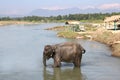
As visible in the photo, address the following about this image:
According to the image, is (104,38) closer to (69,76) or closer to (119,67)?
(119,67)

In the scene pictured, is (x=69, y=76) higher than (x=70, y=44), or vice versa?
(x=70, y=44)

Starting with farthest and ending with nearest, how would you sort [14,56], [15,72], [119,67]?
1. [14,56]
2. [119,67]
3. [15,72]

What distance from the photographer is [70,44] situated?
20.3 meters

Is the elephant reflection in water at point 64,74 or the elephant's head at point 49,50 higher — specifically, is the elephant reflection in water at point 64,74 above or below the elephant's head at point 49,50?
below

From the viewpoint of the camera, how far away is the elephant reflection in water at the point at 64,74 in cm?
1836

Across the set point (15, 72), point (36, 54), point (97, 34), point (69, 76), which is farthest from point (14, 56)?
point (97, 34)

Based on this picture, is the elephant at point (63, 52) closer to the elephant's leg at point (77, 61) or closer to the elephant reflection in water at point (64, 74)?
the elephant's leg at point (77, 61)

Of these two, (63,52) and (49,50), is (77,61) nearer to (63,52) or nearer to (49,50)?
(63,52)

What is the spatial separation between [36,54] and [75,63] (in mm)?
7891

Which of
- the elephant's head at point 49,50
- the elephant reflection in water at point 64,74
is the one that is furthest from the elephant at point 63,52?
the elephant reflection in water at point 64,74

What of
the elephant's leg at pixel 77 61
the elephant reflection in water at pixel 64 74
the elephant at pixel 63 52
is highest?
the elephant at pixel 63 52

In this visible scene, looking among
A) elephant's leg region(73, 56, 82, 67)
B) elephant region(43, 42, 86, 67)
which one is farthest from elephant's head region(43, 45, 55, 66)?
elephant's leg region(73, 56, 82, 67)

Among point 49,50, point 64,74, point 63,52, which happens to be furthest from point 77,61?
point 49,50

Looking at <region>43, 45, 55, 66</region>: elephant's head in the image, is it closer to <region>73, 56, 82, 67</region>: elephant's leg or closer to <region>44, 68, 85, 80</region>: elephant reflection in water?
<region>44, 68, 85, 80</region>: elephant reflection in water
